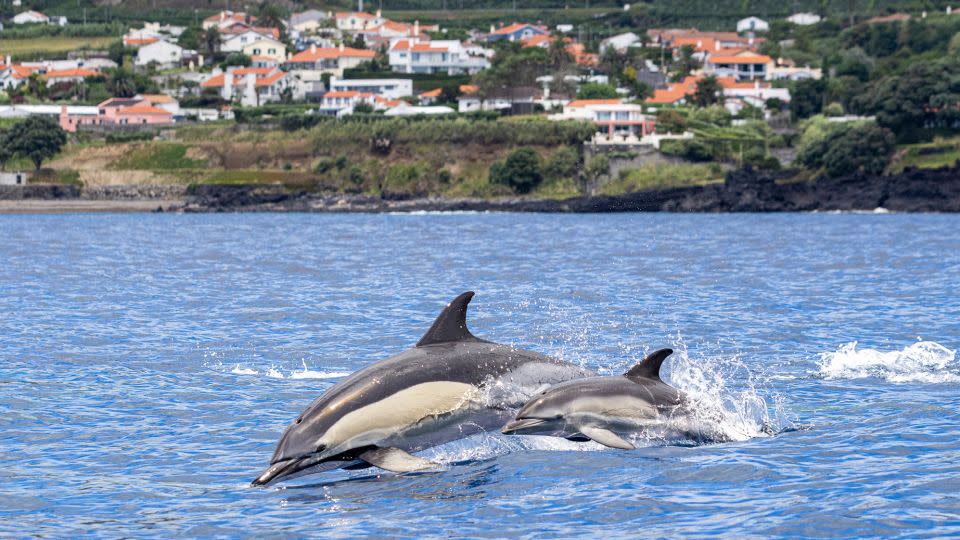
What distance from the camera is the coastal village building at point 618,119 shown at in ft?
401

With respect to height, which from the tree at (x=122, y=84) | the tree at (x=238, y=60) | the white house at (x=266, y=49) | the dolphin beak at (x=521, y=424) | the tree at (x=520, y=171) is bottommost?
the tree at (x=520, y=171)

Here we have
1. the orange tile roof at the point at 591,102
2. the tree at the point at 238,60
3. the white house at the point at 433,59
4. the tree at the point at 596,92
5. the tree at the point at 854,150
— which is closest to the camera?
the tree at the point at 854,150

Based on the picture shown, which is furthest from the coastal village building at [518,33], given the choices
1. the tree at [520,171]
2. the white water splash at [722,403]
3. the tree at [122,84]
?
the white water splash at [722,403]

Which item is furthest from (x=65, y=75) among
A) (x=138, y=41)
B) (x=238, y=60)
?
(x=238, y=60)

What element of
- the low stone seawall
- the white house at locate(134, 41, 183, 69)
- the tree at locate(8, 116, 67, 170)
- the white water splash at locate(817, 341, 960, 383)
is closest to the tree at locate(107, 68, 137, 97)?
the white house at locate(134, 41, 183, 69)

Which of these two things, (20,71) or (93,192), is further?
(20,71)

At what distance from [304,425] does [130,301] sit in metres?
23.5

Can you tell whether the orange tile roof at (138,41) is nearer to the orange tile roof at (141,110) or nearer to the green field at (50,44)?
the green field at (50,44)

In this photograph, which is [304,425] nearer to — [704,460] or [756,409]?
[704,460]

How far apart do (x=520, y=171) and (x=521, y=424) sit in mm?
102369

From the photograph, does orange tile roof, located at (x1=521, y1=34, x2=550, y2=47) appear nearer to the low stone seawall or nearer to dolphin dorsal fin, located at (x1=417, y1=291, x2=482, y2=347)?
the low stone seawall

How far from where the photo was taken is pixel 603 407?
14.8 meters

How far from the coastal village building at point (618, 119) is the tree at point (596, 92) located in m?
13.9

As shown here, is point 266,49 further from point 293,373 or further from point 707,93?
point 293,373
